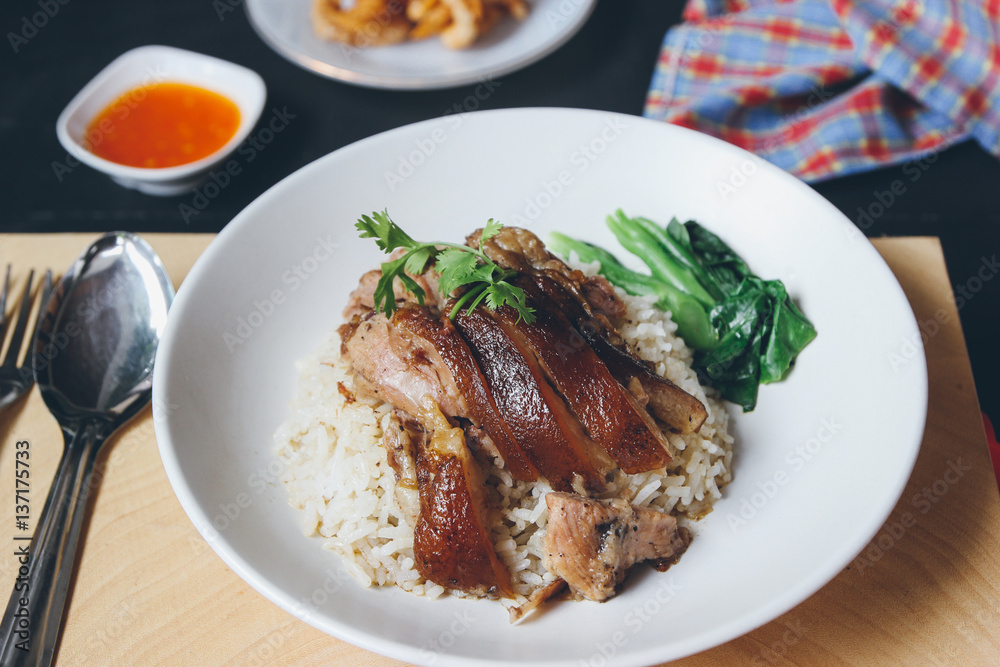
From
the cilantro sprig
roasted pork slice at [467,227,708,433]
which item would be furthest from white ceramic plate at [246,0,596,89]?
the cilantro sprig

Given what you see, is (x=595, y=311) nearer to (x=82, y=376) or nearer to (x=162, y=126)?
(x=82, y=376)

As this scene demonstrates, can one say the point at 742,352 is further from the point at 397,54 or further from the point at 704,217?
the point at 397,54

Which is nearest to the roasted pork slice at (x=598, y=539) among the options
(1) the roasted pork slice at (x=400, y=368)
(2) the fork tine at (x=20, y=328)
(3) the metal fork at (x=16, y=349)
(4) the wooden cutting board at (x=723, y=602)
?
(4) the wooden cutting board at (x=723, y=602)

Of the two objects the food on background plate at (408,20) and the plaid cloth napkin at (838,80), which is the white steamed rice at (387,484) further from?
the food on background plate at (408,20)

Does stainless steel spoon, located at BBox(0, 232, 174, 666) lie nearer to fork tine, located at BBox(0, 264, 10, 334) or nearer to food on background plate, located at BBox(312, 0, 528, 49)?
fork tine, located at BBox(0, 264, 10, 334)

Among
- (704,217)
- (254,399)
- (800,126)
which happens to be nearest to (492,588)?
(254,399)
